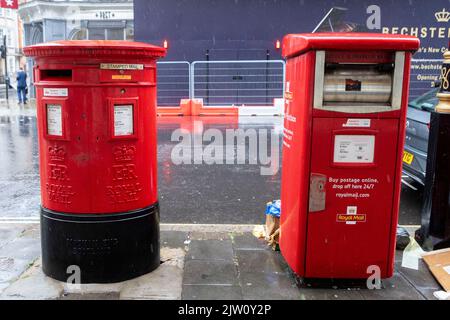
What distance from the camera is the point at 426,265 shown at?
13.1 ft

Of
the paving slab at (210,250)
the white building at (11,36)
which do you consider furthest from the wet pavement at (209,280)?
the white building at (11,36)

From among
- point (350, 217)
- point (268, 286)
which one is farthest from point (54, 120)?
point (350, 217)

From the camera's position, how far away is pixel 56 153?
11.4ft

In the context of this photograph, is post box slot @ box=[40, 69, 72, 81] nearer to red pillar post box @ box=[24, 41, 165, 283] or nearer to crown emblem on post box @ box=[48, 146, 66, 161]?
red pillar post box @ box=[24, 41, 165, 283]

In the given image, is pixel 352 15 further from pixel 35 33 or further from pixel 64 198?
pixel 35 33

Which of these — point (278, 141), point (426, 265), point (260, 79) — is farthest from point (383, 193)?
point (260, 79)

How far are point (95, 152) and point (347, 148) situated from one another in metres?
1.83

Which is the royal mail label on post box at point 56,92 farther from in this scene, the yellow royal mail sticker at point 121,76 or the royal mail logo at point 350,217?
the royal mail logo at point 350,217

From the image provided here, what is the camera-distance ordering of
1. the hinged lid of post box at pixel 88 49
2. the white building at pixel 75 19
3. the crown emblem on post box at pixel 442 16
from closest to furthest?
the hinged lid of post box at pixel 88 49 < the crown emblem on post box at pixel 442 16 < the white building at pixel 75 19

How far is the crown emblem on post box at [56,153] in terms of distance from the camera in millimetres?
3461

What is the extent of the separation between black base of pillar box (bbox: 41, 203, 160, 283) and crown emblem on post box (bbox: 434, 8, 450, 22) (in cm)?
1799

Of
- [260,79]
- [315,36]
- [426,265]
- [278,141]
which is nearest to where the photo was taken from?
[315,36]

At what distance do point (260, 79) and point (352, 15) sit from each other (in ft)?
14.5

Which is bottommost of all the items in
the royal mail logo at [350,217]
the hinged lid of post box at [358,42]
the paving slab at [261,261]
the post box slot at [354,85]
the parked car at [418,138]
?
the paving slab at [261,261]
